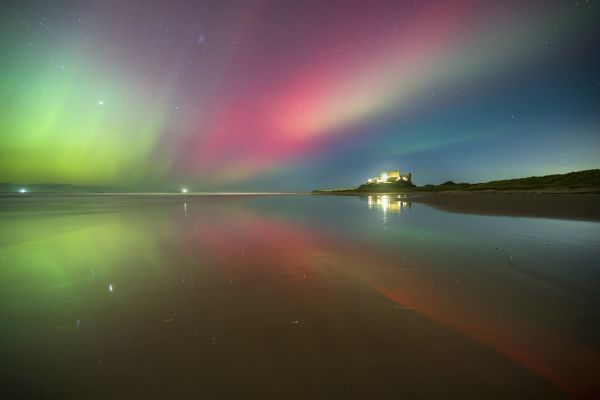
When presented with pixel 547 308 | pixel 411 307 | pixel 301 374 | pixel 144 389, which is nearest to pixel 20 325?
pixel 144 389

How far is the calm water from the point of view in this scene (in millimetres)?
3123

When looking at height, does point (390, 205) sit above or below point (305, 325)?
above

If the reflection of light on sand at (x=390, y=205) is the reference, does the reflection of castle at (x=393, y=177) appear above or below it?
above

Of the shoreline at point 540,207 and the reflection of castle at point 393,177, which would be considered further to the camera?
the reflection of castle at point 393,177

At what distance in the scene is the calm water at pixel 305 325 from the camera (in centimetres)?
312

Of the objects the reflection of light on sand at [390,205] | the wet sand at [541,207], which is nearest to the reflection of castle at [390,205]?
the reflection of light on sand at [390,205]

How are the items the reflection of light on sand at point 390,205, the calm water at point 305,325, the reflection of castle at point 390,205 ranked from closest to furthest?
the calm water at point 305,325 < the reflection of light on sand at point 390,205 < the reflection of castle at point 390,205

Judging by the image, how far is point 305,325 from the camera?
4555 mm

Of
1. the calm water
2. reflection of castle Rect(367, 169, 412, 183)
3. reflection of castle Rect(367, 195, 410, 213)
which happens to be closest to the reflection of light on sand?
reflection of castle Rect(367, 195, 410, 213)

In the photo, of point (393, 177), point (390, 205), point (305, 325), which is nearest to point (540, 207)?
point (390, 205)

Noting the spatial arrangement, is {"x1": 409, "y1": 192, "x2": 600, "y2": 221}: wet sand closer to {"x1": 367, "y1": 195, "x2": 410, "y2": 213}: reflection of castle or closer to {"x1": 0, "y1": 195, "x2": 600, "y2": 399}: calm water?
{"x1": 367, "y1": 195, "x2": 410, "y2": 213}: reflection of castle

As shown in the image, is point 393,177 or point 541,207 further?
point 393,177

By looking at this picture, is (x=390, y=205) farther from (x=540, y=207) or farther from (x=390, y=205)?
(x=540, y=207)

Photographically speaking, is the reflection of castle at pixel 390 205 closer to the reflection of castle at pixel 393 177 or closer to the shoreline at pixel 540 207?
the shoreline at pixel 540 207
